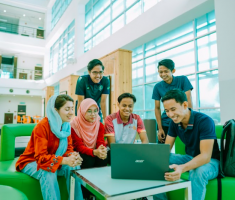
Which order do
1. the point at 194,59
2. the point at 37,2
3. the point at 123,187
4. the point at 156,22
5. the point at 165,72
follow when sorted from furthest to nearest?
1. the point at 37,2
2. the point at 156,22
3. the point at 194,59
4. the point at 165,72
5. the point at 123,187

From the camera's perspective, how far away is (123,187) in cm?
108

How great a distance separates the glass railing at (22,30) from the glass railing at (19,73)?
275 cm

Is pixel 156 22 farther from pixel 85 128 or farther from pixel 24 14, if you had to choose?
pixel 24 14

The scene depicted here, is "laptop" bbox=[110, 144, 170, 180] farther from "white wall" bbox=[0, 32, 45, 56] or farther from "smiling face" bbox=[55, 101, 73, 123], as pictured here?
"white wall" bbox=[0, 32, 45, 56]

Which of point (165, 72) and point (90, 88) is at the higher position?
point (165, 72)

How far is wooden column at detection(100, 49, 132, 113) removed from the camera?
5.57m

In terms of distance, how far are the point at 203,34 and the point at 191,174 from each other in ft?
10.5

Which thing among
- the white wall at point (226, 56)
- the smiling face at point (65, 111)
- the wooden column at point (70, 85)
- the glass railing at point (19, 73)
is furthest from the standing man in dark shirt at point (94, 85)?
the glass railing at point (19, 73)

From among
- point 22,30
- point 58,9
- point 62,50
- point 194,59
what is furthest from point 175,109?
point 22,30

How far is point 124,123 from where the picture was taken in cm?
225

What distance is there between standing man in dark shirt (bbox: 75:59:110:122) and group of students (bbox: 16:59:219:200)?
0.50 metres

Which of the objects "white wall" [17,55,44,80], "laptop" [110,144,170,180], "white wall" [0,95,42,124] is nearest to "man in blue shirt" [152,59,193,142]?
"laptop" [110,144,170,180]

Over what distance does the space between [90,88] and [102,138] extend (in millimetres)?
743

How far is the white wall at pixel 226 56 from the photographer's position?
2.79 meters
